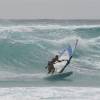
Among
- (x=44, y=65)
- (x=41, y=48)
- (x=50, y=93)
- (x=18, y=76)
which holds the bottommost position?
(x=41, y=48)

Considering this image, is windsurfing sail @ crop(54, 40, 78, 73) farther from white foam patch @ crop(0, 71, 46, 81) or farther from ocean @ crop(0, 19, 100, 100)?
white foam patch @ crop(0, 71, 46, 81)

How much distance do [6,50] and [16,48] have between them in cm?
84

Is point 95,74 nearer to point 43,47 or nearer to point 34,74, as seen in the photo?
point 34,74

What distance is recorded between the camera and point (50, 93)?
16000 millimetres

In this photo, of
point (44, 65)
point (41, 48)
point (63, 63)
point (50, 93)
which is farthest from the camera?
point (41, 48)

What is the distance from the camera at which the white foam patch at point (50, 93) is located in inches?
598

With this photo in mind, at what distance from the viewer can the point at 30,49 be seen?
29266 millimetres

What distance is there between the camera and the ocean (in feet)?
53.2

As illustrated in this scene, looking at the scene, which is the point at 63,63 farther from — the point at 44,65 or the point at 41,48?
the point at 41,48

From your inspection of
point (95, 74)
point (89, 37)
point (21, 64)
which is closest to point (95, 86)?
point (95, 74)

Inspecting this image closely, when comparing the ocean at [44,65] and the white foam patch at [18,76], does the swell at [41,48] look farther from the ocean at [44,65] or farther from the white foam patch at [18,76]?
the white foam patch at [18,76]

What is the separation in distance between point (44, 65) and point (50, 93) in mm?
9076

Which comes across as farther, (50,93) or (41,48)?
(41,48)

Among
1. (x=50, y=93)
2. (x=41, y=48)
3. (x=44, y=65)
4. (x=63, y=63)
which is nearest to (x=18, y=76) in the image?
(x=63, y=63)
